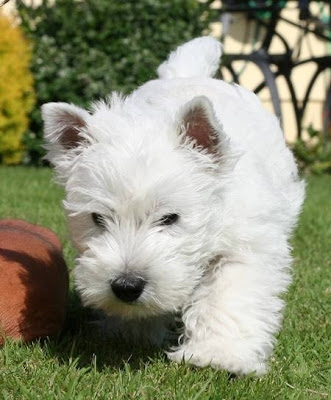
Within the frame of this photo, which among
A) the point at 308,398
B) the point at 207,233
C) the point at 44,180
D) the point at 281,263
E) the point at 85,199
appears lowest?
the point at 44,180

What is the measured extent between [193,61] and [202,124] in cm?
161

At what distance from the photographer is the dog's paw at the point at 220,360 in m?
3.01

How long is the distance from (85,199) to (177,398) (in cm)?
84

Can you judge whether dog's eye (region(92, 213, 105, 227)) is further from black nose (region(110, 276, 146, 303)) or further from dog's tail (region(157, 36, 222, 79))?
dog's tail (region(157, 36, 222, 79))

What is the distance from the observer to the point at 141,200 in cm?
298

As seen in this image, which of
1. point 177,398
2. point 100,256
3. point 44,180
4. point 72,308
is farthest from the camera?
point 44,180

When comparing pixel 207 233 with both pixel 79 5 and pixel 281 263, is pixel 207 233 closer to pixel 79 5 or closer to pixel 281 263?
pixel 281 263

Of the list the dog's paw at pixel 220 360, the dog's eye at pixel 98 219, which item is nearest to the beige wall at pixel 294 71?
the dog's eye at pixel 98 219

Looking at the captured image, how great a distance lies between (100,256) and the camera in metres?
2.97

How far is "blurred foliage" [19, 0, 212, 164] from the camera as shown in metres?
9.59

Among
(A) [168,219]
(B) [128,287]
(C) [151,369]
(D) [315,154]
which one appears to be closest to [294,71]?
(D) [315,154]

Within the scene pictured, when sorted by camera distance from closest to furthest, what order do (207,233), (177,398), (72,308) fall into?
(177,398) → (207,233) → (72,308)

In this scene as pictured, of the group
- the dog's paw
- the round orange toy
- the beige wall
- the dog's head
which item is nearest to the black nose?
the dog's head

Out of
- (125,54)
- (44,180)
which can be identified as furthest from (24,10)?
(44,180)
